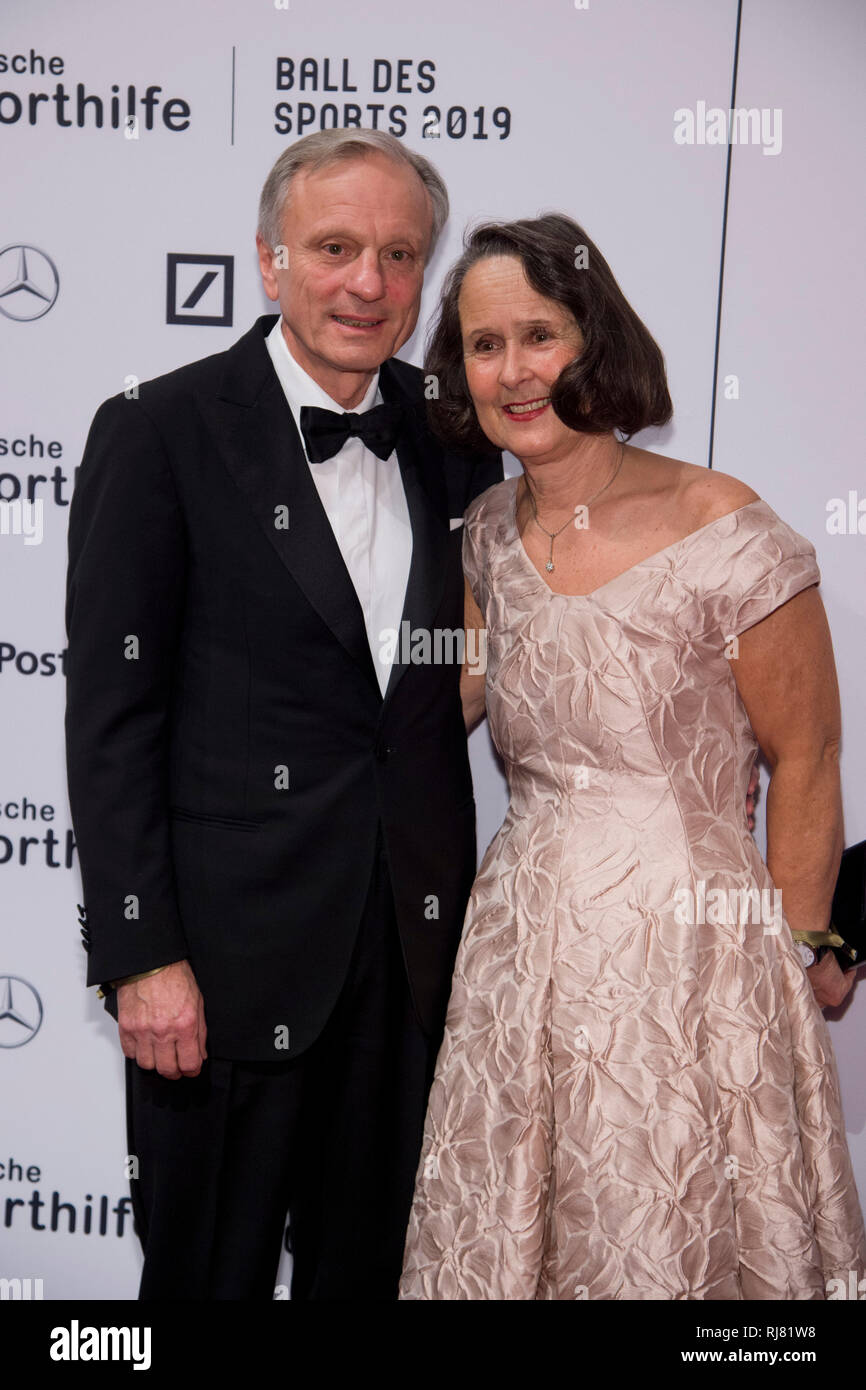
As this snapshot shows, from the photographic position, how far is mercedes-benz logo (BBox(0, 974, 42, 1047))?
8.00 feet

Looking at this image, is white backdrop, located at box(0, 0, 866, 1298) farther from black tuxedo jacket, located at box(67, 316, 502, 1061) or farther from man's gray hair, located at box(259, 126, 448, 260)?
black tuxedo jacket, located at box(67, 316, 502, 1061)

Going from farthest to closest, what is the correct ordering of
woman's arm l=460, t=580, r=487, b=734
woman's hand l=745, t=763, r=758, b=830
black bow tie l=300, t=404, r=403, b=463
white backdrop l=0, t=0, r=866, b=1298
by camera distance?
1. white backdrop l=0, t=0, r=866, b=1298
2. woman's arm l=460, t=580, r=487, b=734
3. woman's hand l=745, t=763, r=758, b=830
4. black bow tie l=300, t=404, r=403, b=463

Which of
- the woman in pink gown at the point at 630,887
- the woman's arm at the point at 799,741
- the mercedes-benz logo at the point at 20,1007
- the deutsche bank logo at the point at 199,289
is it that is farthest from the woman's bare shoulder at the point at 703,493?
the mercedes-benz logo at the point at 20,1007

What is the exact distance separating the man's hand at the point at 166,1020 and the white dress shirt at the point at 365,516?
524 mm

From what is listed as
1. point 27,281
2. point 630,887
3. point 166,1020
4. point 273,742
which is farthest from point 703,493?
point 27,281

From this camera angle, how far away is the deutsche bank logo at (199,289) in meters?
2.26

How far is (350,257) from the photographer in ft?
5.84

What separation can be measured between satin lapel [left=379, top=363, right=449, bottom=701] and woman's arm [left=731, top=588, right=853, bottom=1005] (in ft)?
1.53

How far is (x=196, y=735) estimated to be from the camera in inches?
69.0

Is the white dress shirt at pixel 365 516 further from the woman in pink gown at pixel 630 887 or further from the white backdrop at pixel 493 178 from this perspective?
the white backdrop at pixel 493 178

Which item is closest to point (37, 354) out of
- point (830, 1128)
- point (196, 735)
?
point (196, 735)

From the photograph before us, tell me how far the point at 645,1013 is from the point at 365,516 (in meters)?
0.84

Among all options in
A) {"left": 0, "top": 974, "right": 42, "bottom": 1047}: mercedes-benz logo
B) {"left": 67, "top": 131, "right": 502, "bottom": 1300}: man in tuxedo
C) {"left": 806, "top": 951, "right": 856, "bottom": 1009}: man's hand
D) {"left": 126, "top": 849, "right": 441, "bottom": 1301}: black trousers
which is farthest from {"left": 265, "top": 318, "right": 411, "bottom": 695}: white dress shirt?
{"left": 0, "top": 974, "right": 42, "bottom": 1047}: mercedes-benz logo

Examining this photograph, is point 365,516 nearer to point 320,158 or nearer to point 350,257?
point 350,257
